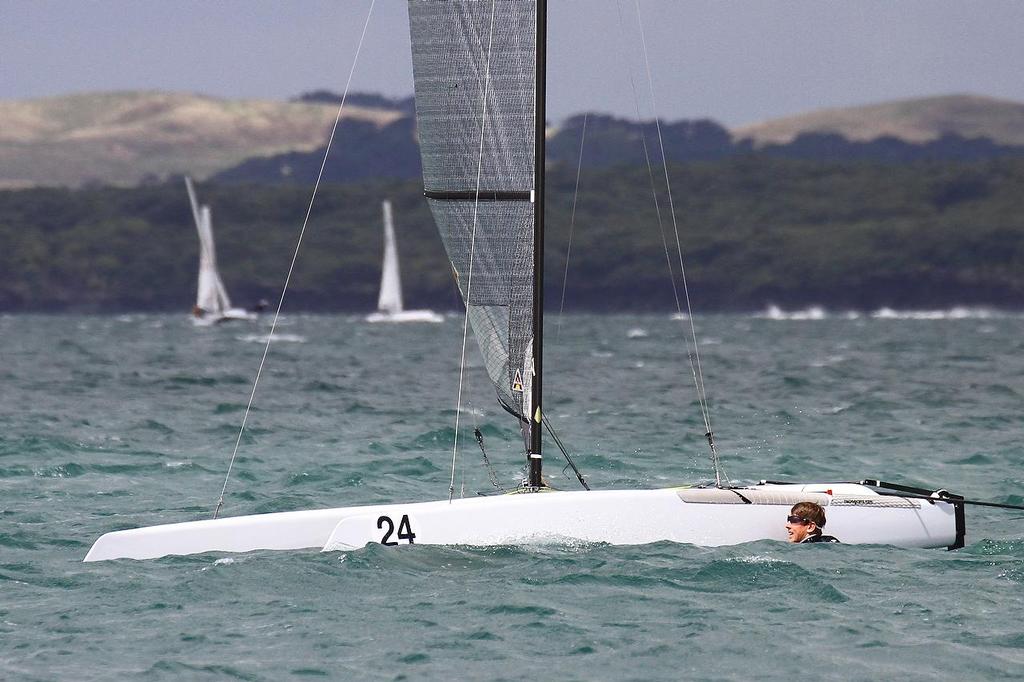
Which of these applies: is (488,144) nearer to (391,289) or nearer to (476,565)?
(476,565)

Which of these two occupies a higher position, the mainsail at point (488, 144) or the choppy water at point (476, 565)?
the mainsail at point (488, 144)

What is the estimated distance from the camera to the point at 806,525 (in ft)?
43.3

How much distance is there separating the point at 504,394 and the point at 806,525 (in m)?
3.36

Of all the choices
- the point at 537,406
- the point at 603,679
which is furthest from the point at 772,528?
the point at 603,679

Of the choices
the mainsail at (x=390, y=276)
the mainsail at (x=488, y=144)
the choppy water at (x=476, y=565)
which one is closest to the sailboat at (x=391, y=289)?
the mainsail at (x=390, y=276)

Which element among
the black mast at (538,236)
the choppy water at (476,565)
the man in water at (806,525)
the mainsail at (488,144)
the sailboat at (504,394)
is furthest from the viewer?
the mainsail at (488,144)

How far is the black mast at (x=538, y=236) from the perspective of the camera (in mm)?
13703

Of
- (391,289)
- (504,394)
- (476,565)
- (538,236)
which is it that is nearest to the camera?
(476,565)

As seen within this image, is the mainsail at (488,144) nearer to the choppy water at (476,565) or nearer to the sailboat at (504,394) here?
the sailboat at (504,394)

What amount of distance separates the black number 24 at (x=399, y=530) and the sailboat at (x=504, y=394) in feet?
→ 0.04

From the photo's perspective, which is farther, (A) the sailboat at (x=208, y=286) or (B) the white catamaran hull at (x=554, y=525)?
(A) the sailboat at (x=208, y=286)

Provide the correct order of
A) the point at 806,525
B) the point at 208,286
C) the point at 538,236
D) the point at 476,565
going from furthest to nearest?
the point at 208,286, the point at 538,236, the point at 806,525, the point at 476,565

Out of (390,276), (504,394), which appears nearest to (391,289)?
(390,276)

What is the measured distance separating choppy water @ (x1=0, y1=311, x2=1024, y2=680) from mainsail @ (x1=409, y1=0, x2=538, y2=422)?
270 centimetres
